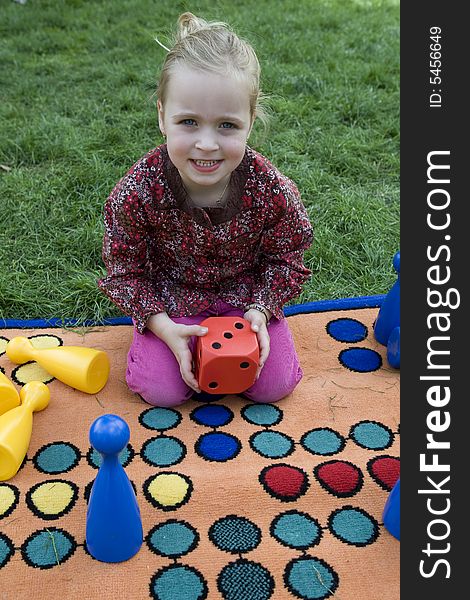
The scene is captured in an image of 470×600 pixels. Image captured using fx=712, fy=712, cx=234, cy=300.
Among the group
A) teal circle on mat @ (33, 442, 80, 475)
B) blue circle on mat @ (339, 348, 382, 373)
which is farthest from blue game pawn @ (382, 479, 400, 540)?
teal circle on mat @ (33, 442, 80, 475)

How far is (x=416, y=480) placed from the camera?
3.22 ft

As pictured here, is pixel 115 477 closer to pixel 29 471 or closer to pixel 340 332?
pixel 29 471

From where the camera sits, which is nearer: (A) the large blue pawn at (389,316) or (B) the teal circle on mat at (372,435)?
(B) the teal circle on mat at (372,435)

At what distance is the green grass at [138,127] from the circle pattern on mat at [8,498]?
0.51 m

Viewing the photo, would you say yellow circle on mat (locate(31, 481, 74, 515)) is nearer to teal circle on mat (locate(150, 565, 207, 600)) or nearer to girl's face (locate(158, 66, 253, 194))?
teal circle on mat (locate(150, 565, 207, 600))

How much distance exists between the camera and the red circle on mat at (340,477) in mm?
1137

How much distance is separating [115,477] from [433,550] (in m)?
0.43

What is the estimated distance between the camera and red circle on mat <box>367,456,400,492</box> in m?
1.16

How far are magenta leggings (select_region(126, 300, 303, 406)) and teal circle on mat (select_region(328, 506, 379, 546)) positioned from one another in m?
0.29

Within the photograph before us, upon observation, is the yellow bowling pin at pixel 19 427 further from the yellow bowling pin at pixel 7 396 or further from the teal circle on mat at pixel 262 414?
the teal circle on mat at pixel 262 414

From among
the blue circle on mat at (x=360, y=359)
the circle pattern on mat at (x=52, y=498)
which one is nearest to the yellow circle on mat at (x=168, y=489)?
the circle pattern on mat at (x=52, y=498)

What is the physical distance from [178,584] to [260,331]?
0.47 meters

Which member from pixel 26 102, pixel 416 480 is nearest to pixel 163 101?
pixel 416 480

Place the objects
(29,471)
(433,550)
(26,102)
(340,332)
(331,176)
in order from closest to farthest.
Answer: (433,550) < (29,471) < (340,332) < (331,176) < (26,102)
